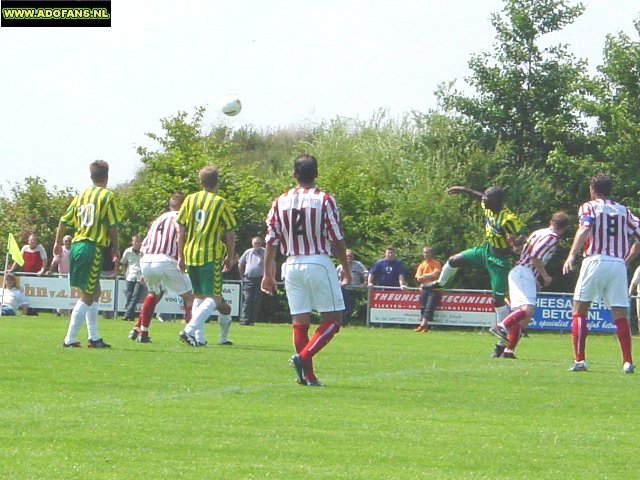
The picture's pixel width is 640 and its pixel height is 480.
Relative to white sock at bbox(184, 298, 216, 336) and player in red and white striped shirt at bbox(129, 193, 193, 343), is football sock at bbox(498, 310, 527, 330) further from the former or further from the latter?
player in red and white striped shirt at bbox(129, 193, 193, 343)

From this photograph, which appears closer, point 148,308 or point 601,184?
point 601,184

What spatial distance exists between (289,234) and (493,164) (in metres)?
27.2

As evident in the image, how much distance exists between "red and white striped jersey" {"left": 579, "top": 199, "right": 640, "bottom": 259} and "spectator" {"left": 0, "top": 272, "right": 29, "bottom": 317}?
18.8 m

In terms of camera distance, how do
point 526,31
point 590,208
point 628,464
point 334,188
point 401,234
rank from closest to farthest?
point 628,464 < point 590,208 < point 401,234 < point 334,188 < point 526,31

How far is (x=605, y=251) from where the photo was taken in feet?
47.7

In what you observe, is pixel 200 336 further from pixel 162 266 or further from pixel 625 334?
pixel 625 334

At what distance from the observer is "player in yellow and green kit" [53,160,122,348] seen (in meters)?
16.1

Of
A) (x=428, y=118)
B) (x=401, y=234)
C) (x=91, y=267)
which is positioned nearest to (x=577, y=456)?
(x=91, y=267)

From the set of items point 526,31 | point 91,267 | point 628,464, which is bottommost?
point 628,464

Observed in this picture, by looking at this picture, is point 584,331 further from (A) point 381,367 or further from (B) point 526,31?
(B) point 526,31

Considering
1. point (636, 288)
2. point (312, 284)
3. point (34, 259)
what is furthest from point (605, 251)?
point (34, 259)

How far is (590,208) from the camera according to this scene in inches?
573

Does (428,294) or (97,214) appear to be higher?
(97,214)

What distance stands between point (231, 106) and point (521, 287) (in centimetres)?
1388
